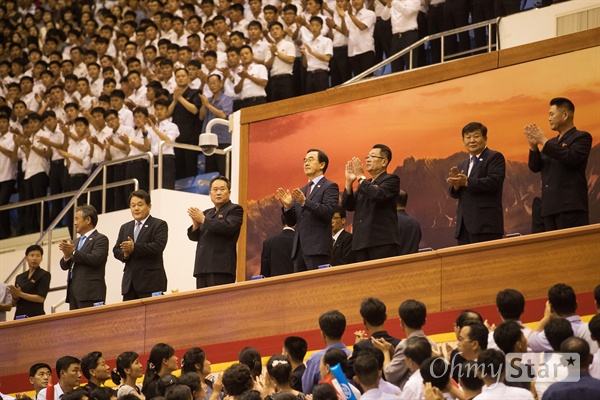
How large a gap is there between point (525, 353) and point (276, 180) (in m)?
5.39

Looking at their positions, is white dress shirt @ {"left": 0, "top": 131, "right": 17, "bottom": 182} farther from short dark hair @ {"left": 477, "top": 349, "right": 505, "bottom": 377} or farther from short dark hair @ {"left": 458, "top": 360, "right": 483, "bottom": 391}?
short dark hair @ {"left": 477, "top": 349, "right": 505, "bottom": 377}

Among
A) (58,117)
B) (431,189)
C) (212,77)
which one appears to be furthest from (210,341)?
(58,117)

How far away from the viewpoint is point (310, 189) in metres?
9.13

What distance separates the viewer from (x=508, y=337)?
6039 millimetres

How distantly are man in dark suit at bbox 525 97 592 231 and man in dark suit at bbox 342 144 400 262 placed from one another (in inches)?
41.0

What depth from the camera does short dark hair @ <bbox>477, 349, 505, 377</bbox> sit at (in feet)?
18.7

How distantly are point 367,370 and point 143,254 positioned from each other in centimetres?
405

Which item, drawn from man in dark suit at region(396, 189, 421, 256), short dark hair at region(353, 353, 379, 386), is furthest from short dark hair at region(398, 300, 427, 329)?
man in dark suit at region(396, 189, 421, 256)

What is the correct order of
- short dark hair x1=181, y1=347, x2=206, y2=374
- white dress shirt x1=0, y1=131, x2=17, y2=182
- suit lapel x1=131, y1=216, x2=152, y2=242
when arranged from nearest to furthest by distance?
short dark hair x1=181, y1=347, x2=206, y2=374 < suit lapel x1=131, y1=216, x2=152, y2=242 < white dress shirt x1=0, y1=131, x2=17, y2=182

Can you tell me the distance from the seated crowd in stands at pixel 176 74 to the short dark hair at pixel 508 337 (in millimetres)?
6541

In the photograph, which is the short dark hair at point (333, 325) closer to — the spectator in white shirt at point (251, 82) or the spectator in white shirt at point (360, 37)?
the spectator in white shirt at point (360, 37)

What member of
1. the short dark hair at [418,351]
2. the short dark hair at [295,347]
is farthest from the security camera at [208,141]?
the short dark hair at [418,351]

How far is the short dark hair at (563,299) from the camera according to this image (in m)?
6.33

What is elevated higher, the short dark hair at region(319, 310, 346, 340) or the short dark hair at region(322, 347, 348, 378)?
the short dark hair at region(319, 310, 346, 340)
